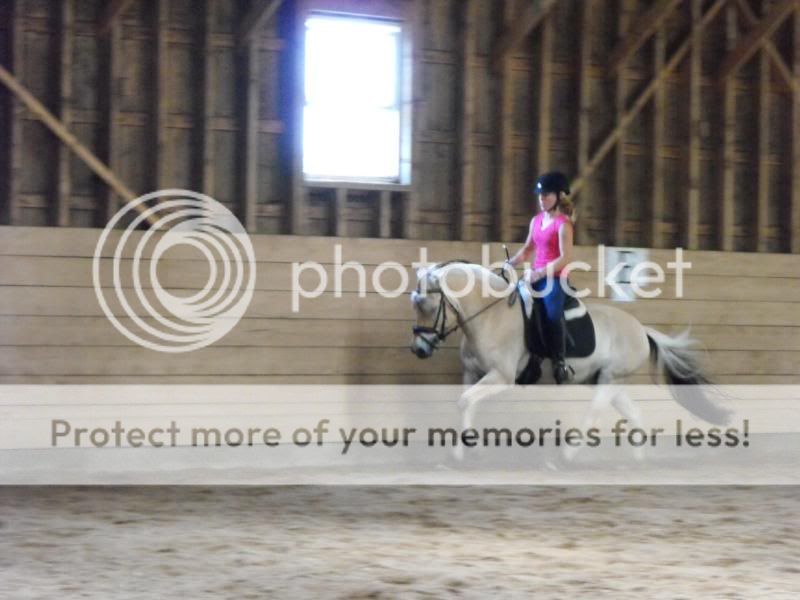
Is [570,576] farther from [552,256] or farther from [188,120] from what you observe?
[188,120]

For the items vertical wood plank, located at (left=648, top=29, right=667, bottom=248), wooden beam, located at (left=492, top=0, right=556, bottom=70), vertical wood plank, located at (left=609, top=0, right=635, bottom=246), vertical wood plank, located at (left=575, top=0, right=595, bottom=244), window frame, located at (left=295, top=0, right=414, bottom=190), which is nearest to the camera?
window frame, located at (left=295, top=0, right=414, bottom=190)

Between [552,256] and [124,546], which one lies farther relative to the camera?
[552,256]

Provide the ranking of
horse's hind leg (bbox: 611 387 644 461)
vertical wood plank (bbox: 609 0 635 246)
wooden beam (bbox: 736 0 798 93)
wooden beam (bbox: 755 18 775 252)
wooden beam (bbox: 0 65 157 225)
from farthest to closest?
wooden beam (bbox: 755 18 775 252) → wooden beam (bbox: 736 0 798 93) → vertical wood plank (bbox: 609 0 635 246) → horse's hind leg (bbox: 611 387 644 461) → wooden beam (bbox: 0 65 157 225)

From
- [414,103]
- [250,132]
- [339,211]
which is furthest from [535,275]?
[250,132]

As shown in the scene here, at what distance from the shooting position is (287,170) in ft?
26.2

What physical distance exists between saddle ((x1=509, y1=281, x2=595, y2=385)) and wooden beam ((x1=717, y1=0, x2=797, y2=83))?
270 centimetres

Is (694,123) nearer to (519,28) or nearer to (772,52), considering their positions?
(772,52)

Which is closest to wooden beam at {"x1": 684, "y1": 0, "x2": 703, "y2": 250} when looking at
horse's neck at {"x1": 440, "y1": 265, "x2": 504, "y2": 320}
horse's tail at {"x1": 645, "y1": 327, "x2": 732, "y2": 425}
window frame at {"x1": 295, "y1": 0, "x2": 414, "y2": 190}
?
horse's tail at {"x1": 645, "y1": 327, "x2": 732, "y2": 425}

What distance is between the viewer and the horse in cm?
777

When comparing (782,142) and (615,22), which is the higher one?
(615,22)

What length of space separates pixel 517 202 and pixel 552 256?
1062mm

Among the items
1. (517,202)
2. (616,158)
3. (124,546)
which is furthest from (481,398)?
(124,546)

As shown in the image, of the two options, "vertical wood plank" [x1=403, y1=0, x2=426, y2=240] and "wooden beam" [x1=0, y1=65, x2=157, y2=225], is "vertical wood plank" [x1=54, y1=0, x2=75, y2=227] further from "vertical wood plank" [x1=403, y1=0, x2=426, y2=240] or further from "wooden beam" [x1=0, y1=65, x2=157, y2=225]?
"vertical wood plank" [x1=403, y1=0, x2=426, y2=240]

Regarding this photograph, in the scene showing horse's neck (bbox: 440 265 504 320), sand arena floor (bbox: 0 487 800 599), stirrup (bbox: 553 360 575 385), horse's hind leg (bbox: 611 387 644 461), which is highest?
horse's neck (bbox: 440 265 504 320)
